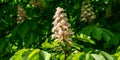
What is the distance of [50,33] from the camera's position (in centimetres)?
391

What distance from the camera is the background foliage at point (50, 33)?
2.21m

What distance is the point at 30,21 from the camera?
10.1 ft

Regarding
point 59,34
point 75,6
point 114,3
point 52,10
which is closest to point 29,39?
point 59,34

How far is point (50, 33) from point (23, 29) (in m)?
1.04

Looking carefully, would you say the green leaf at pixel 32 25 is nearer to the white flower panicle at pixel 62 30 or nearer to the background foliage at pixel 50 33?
the background foliage at pixel 50 33

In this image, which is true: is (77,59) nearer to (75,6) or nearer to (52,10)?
(52,10)

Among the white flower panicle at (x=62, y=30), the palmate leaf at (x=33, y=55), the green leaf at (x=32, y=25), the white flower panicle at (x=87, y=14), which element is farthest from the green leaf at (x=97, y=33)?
the palmate leaf at (x=33, y=55)

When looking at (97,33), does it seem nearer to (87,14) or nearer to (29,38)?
(87,14)

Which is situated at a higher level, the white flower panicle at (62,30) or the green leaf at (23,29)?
the white flower panicle at (62,30)

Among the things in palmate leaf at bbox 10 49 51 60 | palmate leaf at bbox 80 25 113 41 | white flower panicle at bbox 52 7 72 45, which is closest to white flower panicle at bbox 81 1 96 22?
palmate leaf at bbox 80 25 113 41

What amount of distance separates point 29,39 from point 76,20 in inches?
51.9

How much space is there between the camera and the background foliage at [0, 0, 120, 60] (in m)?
2.21

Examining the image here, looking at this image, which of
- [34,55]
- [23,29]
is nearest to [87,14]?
[23,29]

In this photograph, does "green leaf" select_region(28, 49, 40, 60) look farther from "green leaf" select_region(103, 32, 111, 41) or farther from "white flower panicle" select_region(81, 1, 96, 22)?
"white flower panicle" select_region(81, 1, 96, 22)
